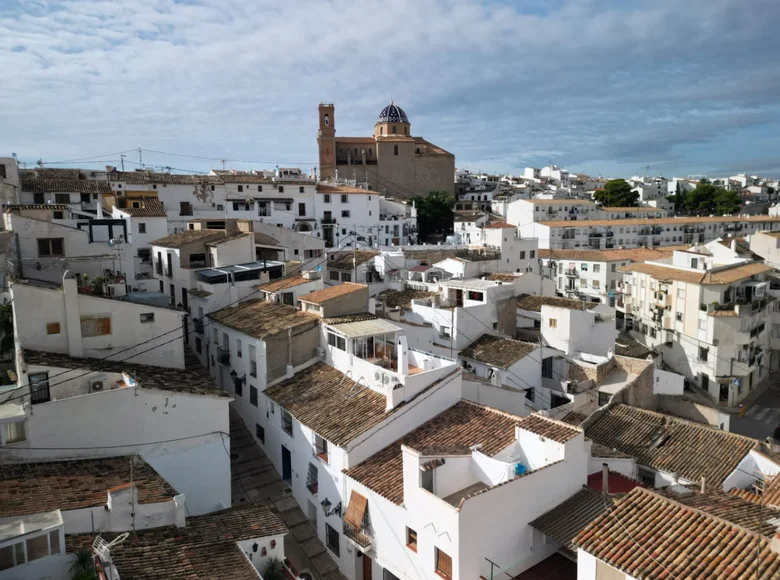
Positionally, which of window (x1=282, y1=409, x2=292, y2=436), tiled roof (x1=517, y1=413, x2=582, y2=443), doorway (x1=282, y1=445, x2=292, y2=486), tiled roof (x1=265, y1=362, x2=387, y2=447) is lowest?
doorway (x1=282, y1=445, x2=292, y2=486)

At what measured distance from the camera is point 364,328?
22.1 metres

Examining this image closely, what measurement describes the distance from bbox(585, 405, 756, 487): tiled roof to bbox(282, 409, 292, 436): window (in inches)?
435

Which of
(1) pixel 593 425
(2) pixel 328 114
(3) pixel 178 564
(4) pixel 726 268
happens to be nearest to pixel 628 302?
(4) pixel 726 268

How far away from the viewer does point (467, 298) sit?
3275 centimetres

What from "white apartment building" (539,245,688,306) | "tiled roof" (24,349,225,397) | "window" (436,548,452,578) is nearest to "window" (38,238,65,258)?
"tiled roof" (24,349,225,397)

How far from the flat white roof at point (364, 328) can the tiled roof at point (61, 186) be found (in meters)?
31.7

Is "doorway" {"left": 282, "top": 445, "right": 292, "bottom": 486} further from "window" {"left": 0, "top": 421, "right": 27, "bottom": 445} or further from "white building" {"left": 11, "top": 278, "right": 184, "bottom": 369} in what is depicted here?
"window" {"left": 0, "top": 421, "right": 27, "bottom": 445}

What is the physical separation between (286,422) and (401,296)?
1537 centimetres

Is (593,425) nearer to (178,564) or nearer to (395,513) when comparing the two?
(395,513)

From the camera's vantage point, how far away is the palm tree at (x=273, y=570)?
13.5 metres

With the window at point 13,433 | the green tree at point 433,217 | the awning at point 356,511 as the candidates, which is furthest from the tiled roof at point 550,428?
the green tree at point 433,217

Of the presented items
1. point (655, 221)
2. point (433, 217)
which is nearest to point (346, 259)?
point (433, 217)

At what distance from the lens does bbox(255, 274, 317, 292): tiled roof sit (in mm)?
27311

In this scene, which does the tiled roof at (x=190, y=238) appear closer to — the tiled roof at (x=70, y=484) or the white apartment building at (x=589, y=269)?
the tiled roof at (x=70, y=484)
